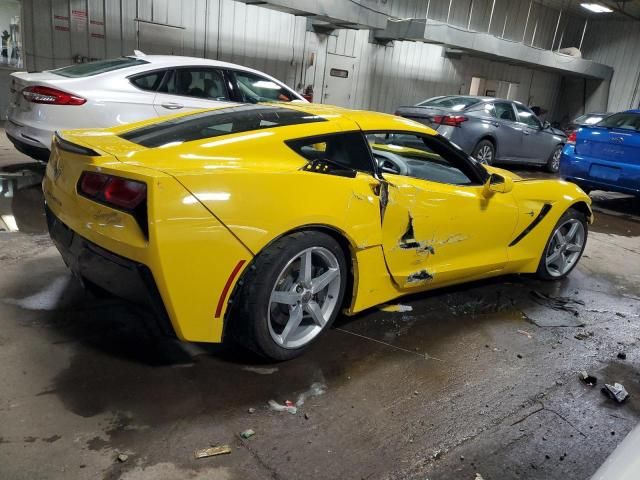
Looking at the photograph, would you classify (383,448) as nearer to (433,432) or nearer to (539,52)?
(433,432)

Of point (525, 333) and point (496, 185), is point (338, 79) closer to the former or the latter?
point (496, 185)

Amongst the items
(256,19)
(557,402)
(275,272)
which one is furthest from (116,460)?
(256,19)

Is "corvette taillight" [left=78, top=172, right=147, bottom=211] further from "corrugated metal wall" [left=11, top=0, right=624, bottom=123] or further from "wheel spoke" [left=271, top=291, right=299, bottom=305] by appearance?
"corrugated metal wall" [left=11, top=0, right=624, bottom=123]

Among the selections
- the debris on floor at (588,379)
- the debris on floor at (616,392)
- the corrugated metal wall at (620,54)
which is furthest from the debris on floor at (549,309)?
the corrugated metal wall at (620,54)

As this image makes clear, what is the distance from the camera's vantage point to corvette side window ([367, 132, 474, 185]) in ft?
11.7

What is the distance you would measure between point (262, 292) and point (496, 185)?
77.7 inches

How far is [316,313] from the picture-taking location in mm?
2908

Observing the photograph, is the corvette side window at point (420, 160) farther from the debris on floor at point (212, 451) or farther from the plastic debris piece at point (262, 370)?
the debris on floor at point (212, 451)

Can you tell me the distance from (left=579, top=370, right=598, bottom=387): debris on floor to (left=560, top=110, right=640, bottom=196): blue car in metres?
5.35

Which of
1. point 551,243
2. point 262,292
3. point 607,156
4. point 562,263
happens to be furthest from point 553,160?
point 262,292

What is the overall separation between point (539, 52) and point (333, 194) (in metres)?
16.6

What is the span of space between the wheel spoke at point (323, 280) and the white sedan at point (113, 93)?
12.4ft

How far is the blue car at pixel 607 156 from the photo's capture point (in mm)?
7402

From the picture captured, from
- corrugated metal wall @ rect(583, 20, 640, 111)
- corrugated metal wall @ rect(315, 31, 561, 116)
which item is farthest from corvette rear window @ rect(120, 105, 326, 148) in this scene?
corrugated metal wall @ rect(583, 20, 640, 111)
